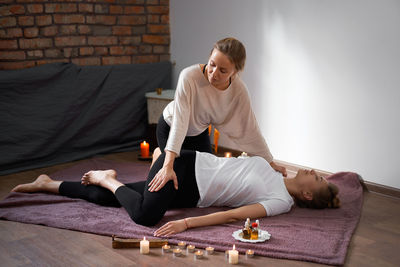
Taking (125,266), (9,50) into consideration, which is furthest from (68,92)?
(125,266)

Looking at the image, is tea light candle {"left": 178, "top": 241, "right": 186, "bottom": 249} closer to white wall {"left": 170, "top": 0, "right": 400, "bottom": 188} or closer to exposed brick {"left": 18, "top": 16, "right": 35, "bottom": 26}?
white wall {"left": 170, "top": 0, "right": 400, "bottom": 188}

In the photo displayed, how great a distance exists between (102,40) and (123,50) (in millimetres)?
215

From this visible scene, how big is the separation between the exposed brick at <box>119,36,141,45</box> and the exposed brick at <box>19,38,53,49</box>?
64 centimetres

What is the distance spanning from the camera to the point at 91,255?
2.03m

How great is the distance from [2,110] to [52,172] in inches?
21.7

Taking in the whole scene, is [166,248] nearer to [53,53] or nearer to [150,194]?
[150,194]

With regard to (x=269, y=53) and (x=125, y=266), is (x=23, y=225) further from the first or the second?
(x=269, y=53)

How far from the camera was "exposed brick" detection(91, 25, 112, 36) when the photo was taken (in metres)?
3.80

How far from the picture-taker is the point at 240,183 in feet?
7.82

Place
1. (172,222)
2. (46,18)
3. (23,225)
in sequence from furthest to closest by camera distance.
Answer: (46,18)
(23,225)
(172,222)

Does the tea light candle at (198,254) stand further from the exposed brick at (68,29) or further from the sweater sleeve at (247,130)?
the exposed brick at (68,29)

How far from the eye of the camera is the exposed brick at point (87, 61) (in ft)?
12.2

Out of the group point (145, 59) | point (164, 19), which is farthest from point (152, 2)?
point (145, 59)

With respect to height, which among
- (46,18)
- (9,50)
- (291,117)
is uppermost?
(46,18)
